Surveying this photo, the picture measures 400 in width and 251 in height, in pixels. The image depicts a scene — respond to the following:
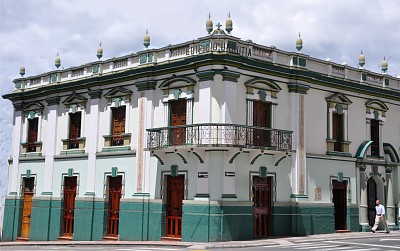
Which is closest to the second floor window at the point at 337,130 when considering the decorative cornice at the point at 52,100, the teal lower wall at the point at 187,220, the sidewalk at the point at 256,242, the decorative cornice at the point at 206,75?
the teal lower wall at the point at 187,220

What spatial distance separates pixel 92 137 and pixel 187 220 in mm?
7348

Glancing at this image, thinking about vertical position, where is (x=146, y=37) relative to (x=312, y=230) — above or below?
above

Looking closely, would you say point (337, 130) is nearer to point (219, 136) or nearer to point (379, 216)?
point (379, 216)

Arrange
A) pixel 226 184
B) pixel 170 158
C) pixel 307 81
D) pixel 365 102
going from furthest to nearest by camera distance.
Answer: pixel 365 102
pixel 307 81
pixel 170 158
pixel 226 184

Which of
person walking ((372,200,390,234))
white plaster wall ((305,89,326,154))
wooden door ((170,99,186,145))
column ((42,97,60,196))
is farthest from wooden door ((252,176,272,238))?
column ((42,97,60,196))

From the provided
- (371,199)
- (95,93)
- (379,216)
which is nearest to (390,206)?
(371,199)

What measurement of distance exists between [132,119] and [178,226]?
5320 millimetres

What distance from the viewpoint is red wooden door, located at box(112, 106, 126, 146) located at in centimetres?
2731

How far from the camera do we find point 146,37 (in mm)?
26922

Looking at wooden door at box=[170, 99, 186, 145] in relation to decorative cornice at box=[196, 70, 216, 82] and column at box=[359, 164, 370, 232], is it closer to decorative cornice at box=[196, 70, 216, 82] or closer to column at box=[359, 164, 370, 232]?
decorative cornice at box=[196, 70, 216, 82]

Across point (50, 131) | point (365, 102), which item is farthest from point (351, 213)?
point (50, 131)

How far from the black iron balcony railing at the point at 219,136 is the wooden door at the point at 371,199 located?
6202 millimetres

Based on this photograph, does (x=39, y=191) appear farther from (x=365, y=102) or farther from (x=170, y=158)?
(x=365, y=102)

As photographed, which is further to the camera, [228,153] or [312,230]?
[312,230]
